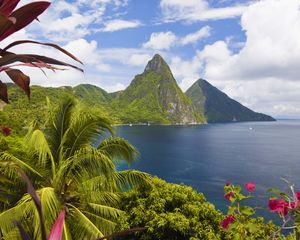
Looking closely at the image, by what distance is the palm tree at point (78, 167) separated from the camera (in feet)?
30.6

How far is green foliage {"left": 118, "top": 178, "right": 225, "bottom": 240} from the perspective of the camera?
9914 mm

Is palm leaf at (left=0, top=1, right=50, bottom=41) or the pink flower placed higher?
palm leaf at (left=0, top=1, right=50, bottom=41)

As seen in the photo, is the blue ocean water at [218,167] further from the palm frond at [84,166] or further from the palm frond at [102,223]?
the palm frond at [84,166]

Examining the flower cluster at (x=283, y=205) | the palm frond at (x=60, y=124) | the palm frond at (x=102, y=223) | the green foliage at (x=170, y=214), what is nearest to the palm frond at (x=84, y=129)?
the palm frond at (x=60, y=124)

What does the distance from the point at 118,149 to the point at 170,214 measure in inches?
91.2

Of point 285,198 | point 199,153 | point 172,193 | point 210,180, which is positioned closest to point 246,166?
point 210,180

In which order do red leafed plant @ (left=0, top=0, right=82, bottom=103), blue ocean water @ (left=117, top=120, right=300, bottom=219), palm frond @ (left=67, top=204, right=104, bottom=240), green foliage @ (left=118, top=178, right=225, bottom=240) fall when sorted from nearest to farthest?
red leafed plant @ (left=0, top=0, right=82, bottom=103) < palm frond @ (left=67, top=204, right=104, bottom=240) < green foliage @ (left=118, top=178, right=225, bottom=240) < blue ocean water @ (left=117, top=120, right=300, bottom=219)

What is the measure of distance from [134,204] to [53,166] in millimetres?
2740

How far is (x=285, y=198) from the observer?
127 inches

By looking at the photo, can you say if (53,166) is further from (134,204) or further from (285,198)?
(285,198)

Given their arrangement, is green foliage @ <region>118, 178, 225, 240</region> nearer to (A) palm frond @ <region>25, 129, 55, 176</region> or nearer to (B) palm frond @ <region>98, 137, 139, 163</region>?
(B) palm frond @ <region>98, 137, 139, 163</region>

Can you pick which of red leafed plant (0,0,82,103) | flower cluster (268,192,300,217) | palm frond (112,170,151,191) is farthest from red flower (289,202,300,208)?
palm frond (112,170,151,191)

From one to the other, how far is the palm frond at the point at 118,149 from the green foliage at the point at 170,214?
139 centimetres

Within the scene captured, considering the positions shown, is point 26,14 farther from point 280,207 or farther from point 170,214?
point 170,214
